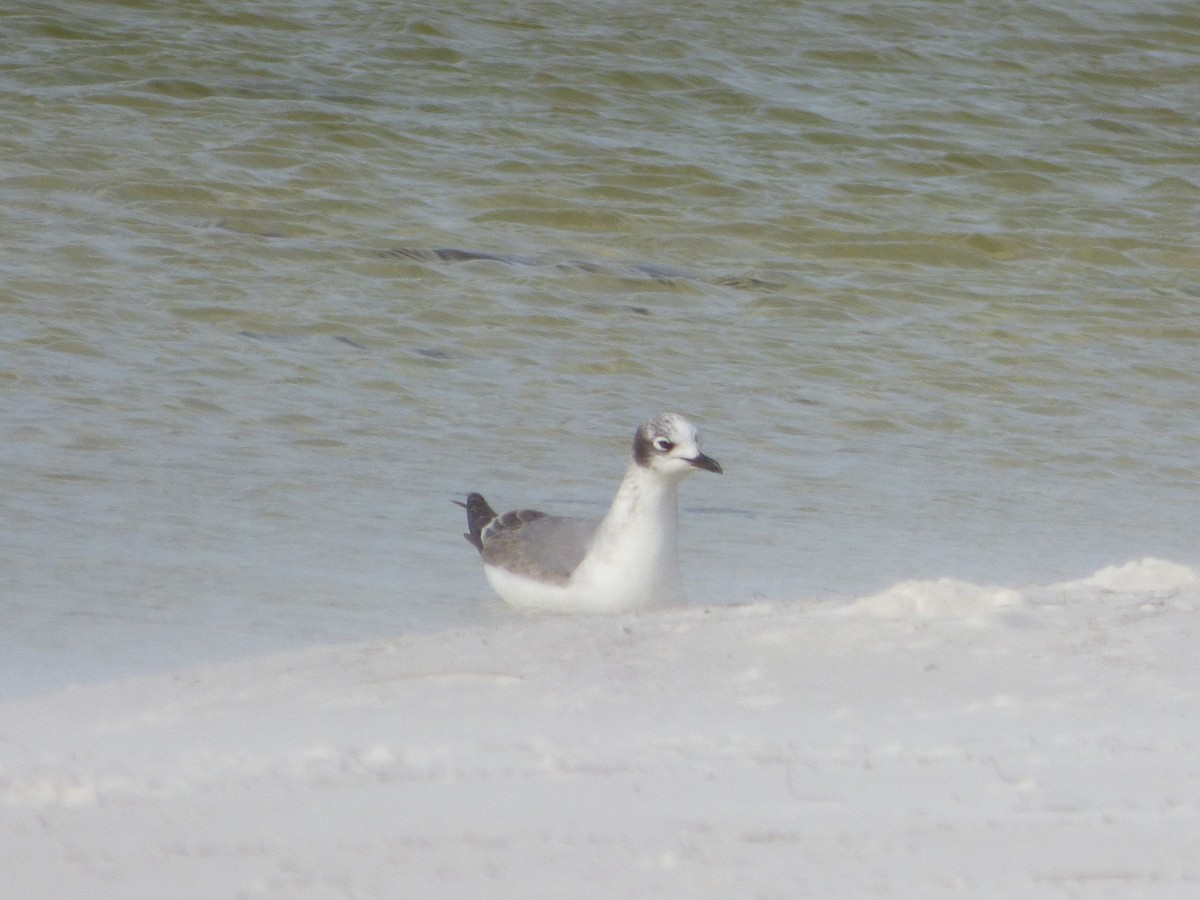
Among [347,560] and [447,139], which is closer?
[347,560]

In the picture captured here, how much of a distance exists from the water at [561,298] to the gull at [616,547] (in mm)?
185

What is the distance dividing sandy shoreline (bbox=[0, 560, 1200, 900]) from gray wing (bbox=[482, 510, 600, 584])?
1.21 metres

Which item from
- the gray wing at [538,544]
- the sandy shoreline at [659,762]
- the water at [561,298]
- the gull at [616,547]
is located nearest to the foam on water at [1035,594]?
the sandy shoreline at [659,762]

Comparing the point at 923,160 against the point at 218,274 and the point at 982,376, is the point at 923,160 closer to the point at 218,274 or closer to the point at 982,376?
the point at 982,376

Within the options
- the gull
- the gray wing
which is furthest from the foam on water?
the gray wing

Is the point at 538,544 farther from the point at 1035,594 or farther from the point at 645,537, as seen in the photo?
the point at 1035,594

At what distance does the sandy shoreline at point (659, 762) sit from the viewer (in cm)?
272

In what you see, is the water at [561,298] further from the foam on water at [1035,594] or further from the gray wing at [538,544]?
the foam on water at [1035,594]

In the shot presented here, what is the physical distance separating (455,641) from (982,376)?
476 cm

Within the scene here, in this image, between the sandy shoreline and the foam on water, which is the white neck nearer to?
the sandy shoreline

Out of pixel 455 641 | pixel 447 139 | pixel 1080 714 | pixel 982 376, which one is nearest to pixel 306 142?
pixel 447 139

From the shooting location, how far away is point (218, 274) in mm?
9234

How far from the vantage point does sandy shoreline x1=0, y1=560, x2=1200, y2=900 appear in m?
2.72

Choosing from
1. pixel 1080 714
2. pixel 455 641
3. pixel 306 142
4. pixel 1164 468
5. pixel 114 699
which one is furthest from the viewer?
pixel 306 142
